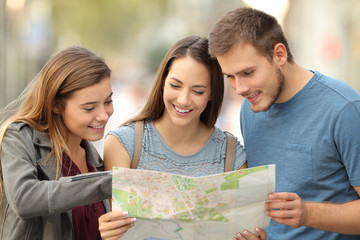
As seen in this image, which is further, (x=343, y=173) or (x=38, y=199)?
(x=343, y=173)

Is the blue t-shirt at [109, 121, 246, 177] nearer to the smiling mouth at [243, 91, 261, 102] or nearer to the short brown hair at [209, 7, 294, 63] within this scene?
the smiling mouth at [243, 91, 261, 102]

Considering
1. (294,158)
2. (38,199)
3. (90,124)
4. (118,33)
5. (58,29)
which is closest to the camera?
(38,199)

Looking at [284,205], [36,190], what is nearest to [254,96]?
[284,205]

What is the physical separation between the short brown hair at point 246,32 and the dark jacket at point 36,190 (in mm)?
1072

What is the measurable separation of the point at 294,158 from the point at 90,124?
1.18m

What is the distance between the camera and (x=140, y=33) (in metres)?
44.9

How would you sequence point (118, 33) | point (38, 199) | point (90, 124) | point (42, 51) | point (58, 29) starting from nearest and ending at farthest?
point (38, 199) < point (90, 124) < point (42, 51) < point (58, 29) < point (118, 33)

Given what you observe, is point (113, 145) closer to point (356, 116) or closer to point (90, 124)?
point (90, 124)

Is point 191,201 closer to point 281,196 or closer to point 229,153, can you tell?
point 281,196

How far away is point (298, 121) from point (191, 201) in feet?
3.07

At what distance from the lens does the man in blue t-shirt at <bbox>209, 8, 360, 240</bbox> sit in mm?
3023

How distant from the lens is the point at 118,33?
44.2m

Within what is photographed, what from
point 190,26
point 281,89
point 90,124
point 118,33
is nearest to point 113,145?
point 90,124

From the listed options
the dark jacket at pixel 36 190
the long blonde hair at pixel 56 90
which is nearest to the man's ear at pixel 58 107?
the long blonde hair at pixel 56 90
